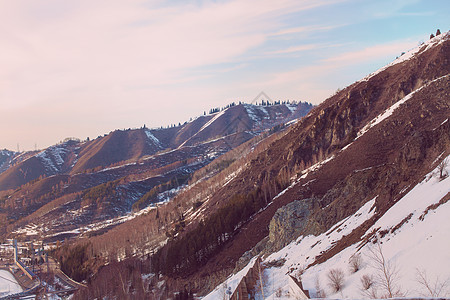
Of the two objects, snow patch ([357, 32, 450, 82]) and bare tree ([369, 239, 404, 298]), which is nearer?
bare tree ([369, 239, 404, 298])

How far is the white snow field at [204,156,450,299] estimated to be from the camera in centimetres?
1883

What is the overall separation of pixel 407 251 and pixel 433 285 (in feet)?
13.8

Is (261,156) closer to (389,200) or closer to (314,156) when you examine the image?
(314,156)

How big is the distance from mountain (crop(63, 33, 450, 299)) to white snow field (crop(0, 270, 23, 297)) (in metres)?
13.0

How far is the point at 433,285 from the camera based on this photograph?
17516 millimetres

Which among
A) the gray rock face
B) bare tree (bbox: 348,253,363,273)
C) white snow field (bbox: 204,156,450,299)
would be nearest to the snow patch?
the gray rock face

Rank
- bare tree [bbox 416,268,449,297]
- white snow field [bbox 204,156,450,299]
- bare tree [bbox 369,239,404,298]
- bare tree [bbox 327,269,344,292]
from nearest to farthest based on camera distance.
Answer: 1. bare tree [bbox 416,268,449,297]
2. white snow field [bbox 204,156,450,299]
3. bare tree [bbox 369,239,404,298]
4. bare tree [bbox 327,269,344,292]

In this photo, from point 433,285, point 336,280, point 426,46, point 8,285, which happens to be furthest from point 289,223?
point 8,285

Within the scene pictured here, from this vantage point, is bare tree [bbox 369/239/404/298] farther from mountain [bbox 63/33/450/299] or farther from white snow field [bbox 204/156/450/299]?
mountain [bbox 63/33/450/299]

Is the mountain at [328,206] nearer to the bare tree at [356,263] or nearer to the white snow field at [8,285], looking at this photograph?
the bare tree at [356,263]

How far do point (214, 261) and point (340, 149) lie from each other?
32150mm

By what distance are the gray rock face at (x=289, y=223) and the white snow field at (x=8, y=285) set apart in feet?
243

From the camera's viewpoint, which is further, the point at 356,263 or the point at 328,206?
the point at 328,206

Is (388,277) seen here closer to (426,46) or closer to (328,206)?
(328,206)
